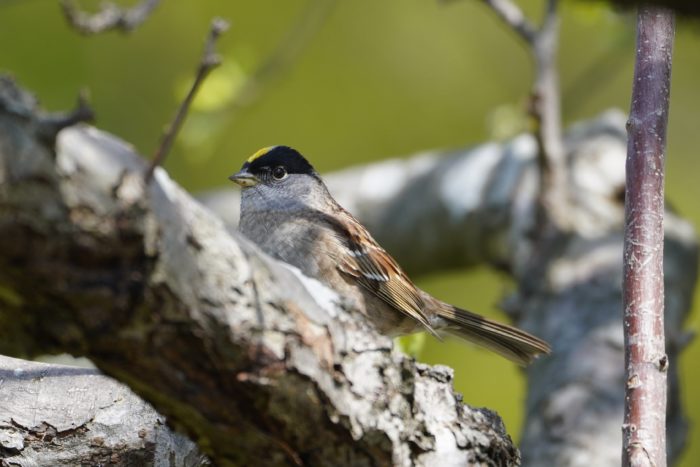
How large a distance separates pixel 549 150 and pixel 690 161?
3.10 metres

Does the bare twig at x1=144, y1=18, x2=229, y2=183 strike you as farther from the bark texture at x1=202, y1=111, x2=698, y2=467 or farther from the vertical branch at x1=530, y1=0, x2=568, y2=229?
the vertical branch at x1=530, y1=0, x2=568, y2=229

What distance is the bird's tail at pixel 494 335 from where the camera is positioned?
11.2 ft

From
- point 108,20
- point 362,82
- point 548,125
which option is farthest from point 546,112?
point 362,82

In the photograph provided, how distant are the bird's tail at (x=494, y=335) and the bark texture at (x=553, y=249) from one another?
40 cm

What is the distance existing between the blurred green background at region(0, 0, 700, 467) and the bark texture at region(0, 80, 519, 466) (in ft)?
14.1

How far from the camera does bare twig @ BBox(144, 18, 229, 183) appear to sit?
1192 millimetres

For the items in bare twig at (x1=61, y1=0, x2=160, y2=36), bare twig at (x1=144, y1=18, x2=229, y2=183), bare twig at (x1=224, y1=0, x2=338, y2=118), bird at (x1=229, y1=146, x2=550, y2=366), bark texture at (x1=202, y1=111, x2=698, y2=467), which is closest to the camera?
bare twig at (x1=144, y1=18, x2=229, y2=183)

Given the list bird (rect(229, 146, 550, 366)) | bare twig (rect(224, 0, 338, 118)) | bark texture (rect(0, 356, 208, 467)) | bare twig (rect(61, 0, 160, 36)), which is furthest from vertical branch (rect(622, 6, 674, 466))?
bare twig (rect(224, 0, 338, 118))

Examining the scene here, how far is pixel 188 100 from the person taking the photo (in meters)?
1.21

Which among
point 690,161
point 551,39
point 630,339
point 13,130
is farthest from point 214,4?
point 13,130

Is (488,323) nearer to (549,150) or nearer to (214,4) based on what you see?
(549,150)

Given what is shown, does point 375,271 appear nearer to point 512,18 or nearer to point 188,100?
point 512,18

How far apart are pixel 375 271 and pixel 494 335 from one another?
1.67 ft

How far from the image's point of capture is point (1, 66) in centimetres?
584
